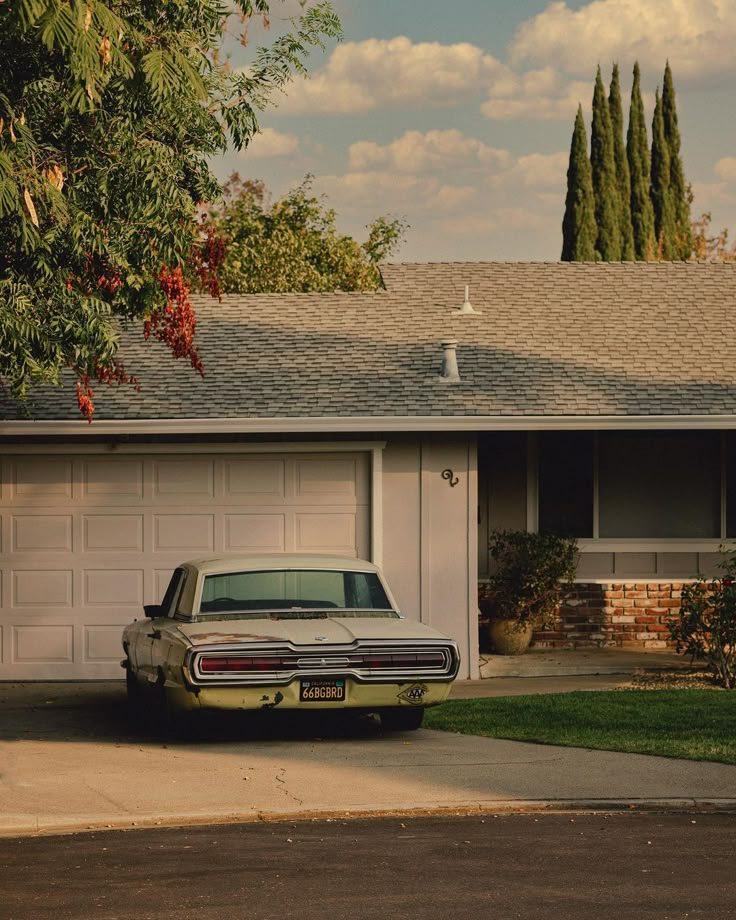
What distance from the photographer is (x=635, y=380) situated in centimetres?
1686

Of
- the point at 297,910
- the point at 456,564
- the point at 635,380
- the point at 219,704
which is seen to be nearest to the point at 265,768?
the point at 219,704

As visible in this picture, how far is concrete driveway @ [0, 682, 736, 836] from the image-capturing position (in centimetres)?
917

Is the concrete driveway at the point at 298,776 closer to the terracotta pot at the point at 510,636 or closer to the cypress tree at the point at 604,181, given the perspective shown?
the terracotta pot at the point at 510,636

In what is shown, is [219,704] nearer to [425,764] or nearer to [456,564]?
[425,764]

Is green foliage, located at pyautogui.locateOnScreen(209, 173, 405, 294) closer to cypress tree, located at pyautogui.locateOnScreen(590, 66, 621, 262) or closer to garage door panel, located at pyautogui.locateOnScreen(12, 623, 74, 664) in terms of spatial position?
cypress tree, located at pyautogui.locateOnScreen(590, 66, 621, 262)

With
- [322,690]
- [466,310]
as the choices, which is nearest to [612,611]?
[466,310]

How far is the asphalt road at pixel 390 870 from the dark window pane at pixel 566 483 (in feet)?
30.9

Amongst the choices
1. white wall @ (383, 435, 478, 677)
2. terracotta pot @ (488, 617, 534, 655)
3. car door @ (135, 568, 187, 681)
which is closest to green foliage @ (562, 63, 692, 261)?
terracotta pot @ (488, 617, 534, 655)

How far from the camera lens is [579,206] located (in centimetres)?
3988

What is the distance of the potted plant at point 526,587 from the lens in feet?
57.1

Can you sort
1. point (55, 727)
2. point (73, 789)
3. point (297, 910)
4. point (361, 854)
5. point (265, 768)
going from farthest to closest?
point (55, 727), point (265, 768), point (73, 789), point (361, 854), point (297, 910)

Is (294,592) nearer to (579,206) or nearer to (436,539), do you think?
(436,539)

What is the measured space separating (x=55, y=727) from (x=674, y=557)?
27.8 feet

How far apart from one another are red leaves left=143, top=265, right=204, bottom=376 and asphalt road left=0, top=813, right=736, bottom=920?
5130 millimetres
